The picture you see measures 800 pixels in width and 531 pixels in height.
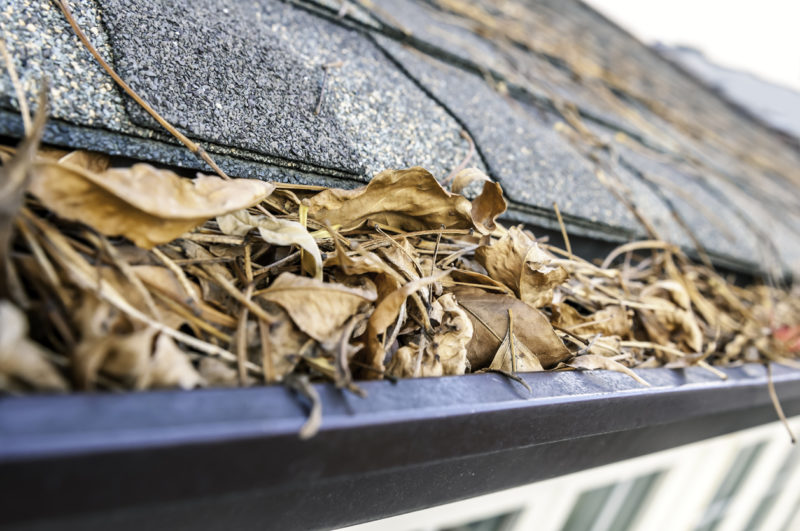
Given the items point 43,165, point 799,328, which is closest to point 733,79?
point 799,328

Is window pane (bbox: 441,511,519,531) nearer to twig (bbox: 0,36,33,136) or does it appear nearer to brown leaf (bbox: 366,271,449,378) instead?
brown leaf (bbox: 366,271,449,378)

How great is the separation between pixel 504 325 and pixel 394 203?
203 millimetres

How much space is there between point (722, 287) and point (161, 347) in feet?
4.12

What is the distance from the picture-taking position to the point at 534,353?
25.9 inches

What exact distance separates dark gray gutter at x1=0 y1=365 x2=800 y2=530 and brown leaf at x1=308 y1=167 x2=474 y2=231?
230 millimetres

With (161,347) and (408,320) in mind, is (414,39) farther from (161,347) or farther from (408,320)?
(161,347)

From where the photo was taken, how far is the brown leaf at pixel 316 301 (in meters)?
0.49

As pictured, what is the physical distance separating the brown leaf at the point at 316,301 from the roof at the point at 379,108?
167mm

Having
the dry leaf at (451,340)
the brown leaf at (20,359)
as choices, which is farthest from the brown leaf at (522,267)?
the brown leaf at (20,359)

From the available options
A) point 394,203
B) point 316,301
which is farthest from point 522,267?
point 316,301

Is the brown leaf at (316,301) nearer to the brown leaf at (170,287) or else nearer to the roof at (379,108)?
the brown leaf at (170,287)

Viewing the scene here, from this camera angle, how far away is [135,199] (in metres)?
0.42

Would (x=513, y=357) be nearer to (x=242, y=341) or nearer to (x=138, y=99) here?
(x=242, y=341)

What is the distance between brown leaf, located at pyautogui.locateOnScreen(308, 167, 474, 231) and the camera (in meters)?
0.63
